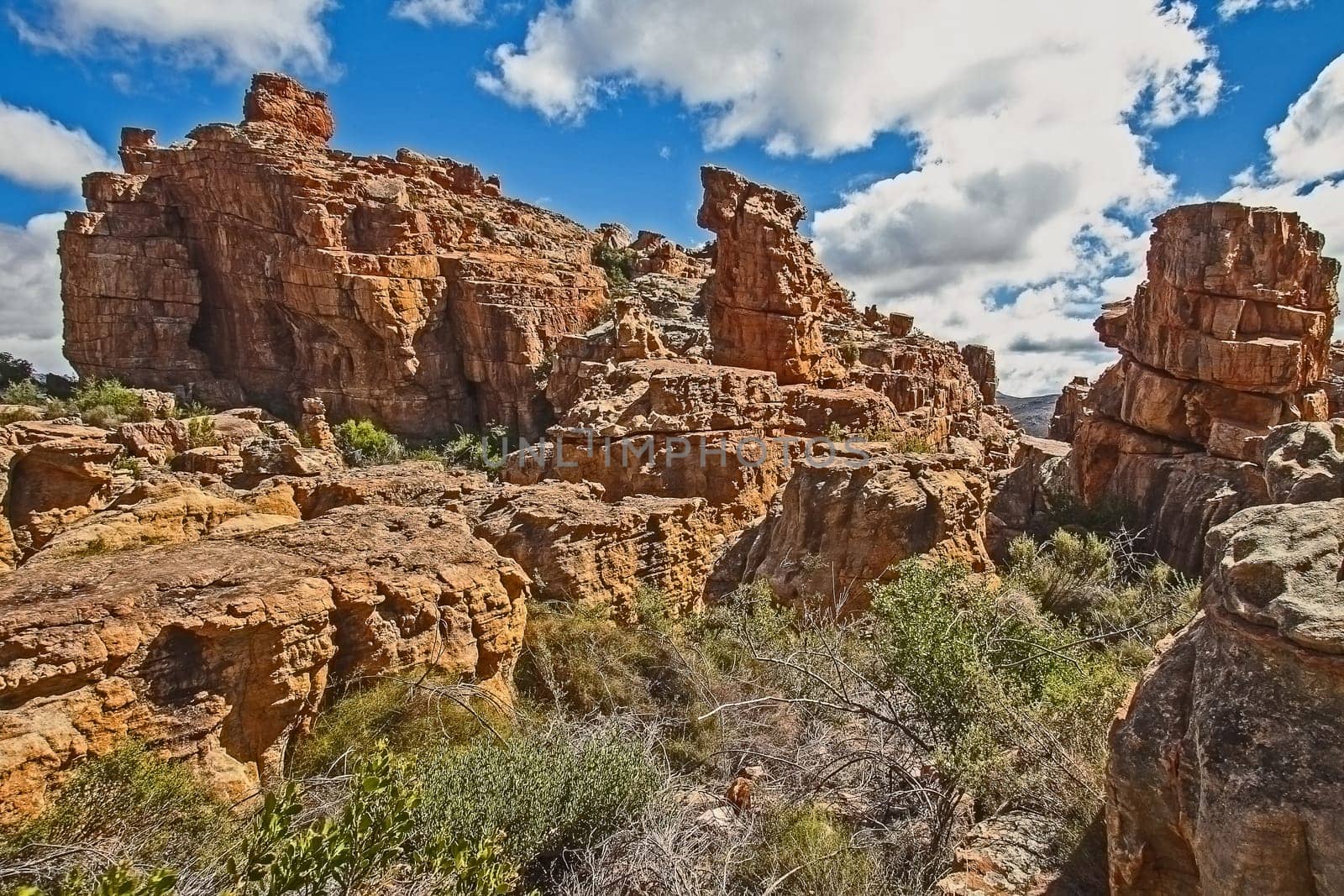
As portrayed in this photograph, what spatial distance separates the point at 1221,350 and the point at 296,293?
101ft

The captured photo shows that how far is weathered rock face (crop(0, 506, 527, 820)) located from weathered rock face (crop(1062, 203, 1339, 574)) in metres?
13.0

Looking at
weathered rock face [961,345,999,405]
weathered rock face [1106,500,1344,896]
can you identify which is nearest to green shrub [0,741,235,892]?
weathered rock face [1106,500,1344,896]

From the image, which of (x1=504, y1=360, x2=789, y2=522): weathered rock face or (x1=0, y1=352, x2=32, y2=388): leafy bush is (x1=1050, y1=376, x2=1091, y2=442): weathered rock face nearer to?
(x1=504, y1=360, x2=789, y2=522): weathered rock face

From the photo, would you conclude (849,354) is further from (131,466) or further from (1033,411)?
(1033,411)

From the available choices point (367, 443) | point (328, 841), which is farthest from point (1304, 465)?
point (367, 443)

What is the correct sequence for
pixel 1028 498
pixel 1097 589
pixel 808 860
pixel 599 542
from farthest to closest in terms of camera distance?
pixel 1028 498 → pixel 1097 589 → pixel 599 542 → pixel 808 860

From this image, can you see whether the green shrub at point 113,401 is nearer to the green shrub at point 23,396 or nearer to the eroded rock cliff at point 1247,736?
the green shrub at point 23,396

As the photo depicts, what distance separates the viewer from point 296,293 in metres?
25.6

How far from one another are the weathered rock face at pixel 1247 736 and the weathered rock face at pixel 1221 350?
35.9 ft

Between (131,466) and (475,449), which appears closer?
(131,466)

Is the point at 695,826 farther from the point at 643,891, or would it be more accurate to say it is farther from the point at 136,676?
the point at 136,676

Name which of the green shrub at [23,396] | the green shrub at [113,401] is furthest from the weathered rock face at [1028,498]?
the green shrub at [23,396]

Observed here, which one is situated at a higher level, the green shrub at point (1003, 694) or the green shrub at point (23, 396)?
the green shrub at point (23, 396)

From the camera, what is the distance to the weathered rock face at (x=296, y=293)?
82.2 feet
